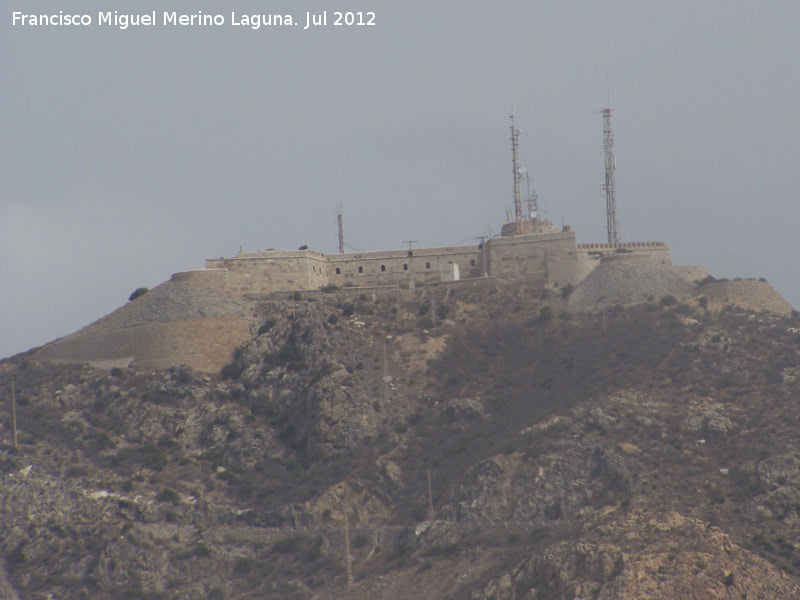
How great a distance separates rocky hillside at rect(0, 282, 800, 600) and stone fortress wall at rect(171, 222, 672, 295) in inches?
111

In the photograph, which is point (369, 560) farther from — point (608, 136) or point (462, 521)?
point (608, 136)

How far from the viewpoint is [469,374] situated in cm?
7300

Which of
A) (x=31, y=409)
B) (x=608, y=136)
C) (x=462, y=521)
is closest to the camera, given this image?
(x=462, y=521)

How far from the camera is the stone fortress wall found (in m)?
80.3

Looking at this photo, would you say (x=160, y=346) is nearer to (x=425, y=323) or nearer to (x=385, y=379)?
(x=385, y=379)

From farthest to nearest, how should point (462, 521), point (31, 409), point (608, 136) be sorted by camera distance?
point (608, 136) < point (31, 409) < point (462, 521)

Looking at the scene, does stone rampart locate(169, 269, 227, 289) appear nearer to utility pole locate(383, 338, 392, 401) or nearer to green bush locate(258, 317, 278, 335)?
green bush locate(258, 317, 278, 335)

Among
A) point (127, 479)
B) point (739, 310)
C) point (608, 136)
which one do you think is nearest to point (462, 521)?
point (127, 479)

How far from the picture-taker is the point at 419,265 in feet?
275

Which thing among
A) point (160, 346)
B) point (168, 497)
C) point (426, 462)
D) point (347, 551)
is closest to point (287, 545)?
point (347, 551)

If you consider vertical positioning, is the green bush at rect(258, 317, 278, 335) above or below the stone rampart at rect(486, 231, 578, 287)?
below

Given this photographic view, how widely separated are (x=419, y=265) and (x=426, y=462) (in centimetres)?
2019

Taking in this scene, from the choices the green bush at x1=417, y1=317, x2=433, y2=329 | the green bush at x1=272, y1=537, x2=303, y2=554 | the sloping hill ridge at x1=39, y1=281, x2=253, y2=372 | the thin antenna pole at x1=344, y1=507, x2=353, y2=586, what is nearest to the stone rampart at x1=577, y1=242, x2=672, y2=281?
the green bush at x1=417, y1=317, x2=433, y2=329

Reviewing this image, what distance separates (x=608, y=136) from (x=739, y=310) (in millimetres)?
17504
